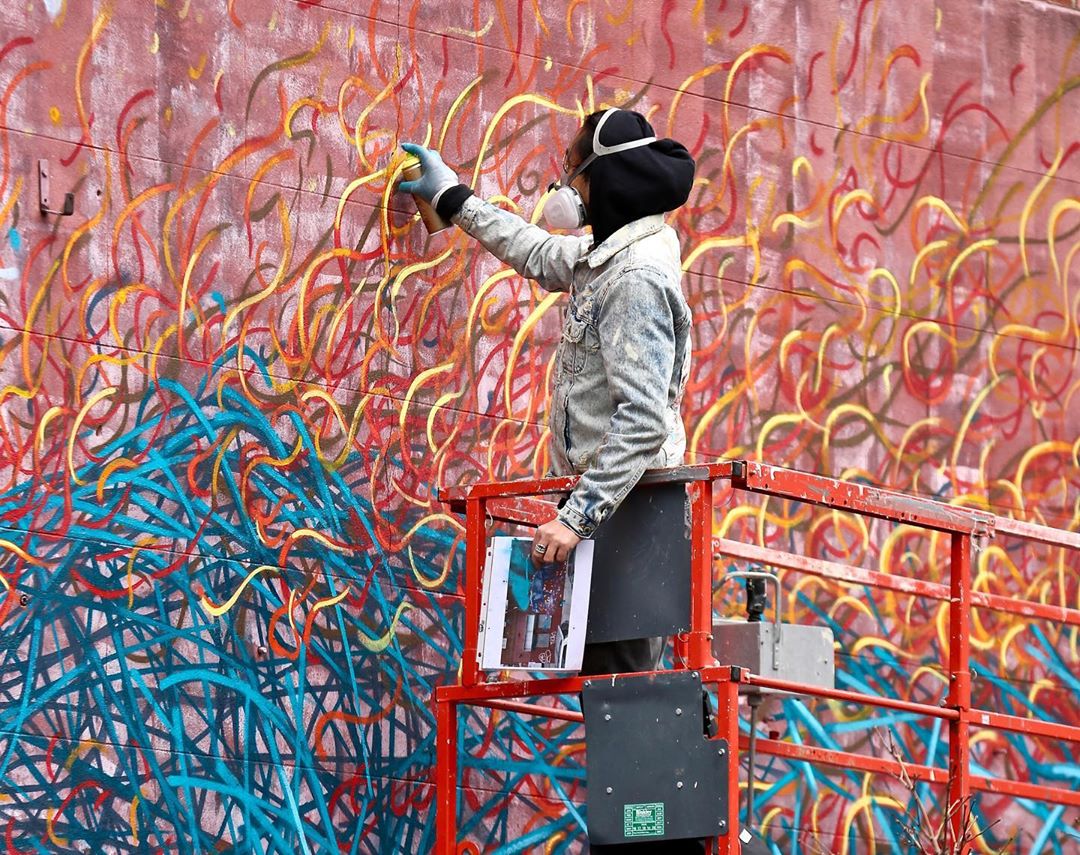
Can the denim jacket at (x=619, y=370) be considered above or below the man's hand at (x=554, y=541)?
above

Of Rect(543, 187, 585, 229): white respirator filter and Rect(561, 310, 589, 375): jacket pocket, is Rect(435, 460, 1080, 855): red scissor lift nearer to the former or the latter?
Rect(561, 310, 589, 375): jacket pocket

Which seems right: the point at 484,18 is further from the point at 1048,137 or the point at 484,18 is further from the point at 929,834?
the point at 929,834

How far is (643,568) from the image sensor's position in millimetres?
6410

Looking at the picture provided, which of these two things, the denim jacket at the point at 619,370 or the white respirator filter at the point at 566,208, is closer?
the denim jacket at the point at 619,370

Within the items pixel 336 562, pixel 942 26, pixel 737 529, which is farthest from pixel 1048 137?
pixel 336 562

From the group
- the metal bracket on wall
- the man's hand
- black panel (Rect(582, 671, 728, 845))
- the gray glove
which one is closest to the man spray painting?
the man's hand

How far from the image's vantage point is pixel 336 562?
7.75 m

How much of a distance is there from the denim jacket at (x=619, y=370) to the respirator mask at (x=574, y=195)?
126mm

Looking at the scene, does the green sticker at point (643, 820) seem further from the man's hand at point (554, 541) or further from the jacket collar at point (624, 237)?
the jacket collar at point (624, 237)

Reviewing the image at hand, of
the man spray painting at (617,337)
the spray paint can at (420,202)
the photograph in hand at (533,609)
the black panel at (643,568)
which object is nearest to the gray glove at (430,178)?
the spray paint can at (420,202)

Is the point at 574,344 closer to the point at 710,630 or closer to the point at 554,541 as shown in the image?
Answer: the point at 554,541

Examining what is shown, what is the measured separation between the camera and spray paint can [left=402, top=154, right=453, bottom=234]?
8.01 meters

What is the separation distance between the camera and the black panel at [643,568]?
6328 millimetres

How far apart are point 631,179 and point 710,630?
1.49 m
